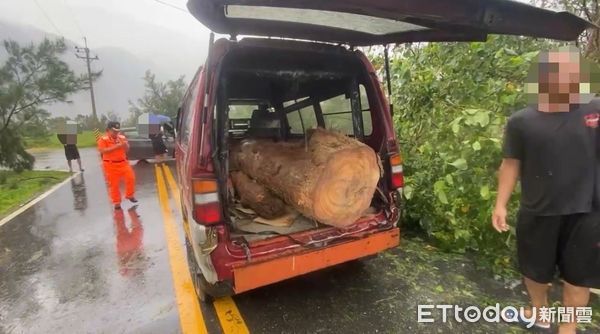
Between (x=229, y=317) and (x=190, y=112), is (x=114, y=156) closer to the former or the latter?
(x=190, y=112)

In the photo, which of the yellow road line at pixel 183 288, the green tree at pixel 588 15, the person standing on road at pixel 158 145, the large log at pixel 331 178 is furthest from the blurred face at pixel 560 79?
the person standing on road at pixel 158 145

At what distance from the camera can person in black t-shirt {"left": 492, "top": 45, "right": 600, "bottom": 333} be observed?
→ 208 cm

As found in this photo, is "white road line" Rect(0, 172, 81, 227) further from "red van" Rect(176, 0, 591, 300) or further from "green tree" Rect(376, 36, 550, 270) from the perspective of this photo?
"green tree" Rect(376, 36, 550, 270)

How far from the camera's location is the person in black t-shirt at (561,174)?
208 centimetres

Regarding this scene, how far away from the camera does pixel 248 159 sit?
11.7ft

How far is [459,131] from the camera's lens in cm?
359

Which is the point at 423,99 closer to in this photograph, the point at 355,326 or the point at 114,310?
the point at 355,326

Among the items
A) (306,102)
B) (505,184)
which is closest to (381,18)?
(505,184)

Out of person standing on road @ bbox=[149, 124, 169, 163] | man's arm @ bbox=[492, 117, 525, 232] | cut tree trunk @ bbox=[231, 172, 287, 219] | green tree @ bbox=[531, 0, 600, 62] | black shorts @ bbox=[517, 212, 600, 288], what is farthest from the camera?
person standing on road @ bbox=[149, 124, 169, 163]

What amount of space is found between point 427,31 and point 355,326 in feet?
7.89

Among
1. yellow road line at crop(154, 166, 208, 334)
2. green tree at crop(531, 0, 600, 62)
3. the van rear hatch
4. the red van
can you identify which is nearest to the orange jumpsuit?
yellow road line at crop(154, 166, 208, 334)

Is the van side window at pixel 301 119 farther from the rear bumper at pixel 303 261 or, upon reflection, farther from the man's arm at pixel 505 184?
the man's arm at pixel 505 184

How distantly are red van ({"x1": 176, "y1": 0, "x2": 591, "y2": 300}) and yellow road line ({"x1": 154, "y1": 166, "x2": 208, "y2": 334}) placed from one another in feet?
0.51

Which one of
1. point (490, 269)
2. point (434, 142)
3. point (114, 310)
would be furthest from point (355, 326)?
point (434, 142)
